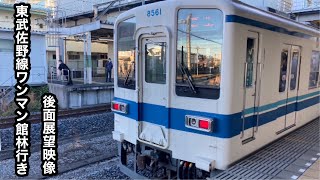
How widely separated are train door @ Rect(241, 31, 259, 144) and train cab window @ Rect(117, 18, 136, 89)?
1.78 metres

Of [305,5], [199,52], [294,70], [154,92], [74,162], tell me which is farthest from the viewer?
[305,5]

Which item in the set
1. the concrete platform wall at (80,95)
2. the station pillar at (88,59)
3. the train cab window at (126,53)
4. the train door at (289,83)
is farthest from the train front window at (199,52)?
the station pillar at (88,59)

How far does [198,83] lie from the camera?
3.70 meters

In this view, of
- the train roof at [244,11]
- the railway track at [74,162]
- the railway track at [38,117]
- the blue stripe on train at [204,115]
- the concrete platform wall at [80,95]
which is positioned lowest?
the railway track at [74,162]

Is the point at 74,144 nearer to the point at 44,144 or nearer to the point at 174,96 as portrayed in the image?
the point at 44,144

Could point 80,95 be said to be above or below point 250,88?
below

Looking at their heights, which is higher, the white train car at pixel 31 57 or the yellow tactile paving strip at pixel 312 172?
the white train car at pixel 31 57

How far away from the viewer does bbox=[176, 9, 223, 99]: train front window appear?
3.52 metres

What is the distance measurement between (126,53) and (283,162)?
9.62 feet

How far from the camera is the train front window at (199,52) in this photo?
3.52 m

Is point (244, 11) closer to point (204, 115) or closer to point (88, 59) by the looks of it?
point (204, 115)

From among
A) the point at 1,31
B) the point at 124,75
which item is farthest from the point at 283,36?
the point at 1,31

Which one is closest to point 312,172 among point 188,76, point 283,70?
point 283,70

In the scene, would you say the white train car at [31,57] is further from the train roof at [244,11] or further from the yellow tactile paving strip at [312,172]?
the yellow tactile paving strip at [312,172]
